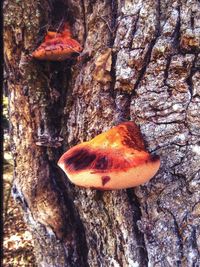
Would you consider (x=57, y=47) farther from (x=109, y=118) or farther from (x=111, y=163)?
(x=111, y=163)

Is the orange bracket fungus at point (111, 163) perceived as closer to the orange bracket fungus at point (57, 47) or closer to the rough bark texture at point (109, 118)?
the rough bark texture at point (109, 118)

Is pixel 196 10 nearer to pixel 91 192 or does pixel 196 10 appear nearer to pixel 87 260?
pixel 91 192

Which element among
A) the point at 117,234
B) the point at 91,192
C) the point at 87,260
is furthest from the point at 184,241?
the point at 87,260

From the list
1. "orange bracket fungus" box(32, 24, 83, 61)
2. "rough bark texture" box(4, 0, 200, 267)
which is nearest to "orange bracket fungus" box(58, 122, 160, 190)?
"rough bark texture" box(4, 0, 200, 267)

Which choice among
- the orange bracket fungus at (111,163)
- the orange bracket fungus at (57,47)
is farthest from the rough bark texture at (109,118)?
the orange bracket fungus at (111,163)

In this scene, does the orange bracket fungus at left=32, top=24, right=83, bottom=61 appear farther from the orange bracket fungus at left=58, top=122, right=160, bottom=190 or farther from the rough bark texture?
the orange bracket fungus at left=58, top=122, right=160, bottom=190

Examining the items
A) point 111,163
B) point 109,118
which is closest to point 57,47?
point 109,118
